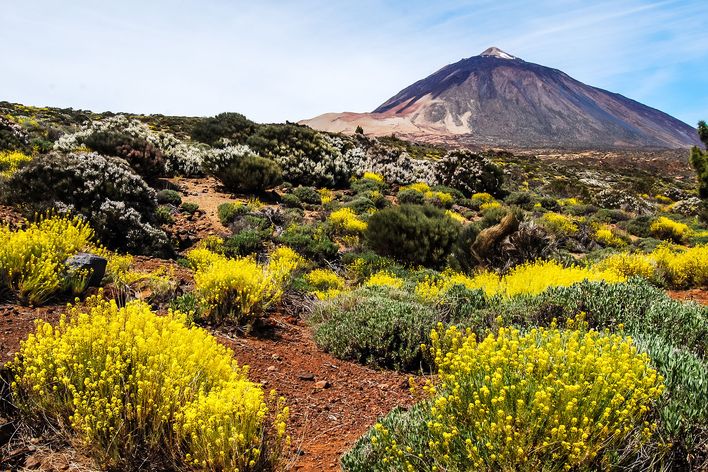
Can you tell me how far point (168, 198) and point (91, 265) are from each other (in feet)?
25.3

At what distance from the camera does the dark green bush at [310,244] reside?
10.4 m

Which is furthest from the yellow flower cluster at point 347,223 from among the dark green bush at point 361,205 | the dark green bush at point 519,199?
the dark green bush at point 519,199

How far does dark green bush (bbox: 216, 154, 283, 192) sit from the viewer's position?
48.6 feet

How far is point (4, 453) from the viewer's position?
2488 mm

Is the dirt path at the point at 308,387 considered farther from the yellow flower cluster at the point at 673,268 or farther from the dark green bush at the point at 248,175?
the dark green bush at the point at 248,175

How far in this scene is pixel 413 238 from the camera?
419 inches

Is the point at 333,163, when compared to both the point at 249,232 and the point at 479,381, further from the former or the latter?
the point at 479,381

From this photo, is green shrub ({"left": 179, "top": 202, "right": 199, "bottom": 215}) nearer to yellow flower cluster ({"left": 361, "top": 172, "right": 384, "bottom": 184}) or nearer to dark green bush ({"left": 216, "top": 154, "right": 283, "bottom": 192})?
dark green bush ({"left": 216, "top": 154, "right": 283, "bottom": 192})

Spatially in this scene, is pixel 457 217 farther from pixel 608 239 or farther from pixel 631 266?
pixel 631 266

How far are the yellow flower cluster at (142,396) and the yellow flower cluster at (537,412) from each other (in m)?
0.76

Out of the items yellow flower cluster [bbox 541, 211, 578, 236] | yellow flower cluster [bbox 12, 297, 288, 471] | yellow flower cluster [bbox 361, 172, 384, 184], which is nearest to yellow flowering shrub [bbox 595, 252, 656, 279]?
yellow flower cluster [bbox 541, 211, 578, 236]

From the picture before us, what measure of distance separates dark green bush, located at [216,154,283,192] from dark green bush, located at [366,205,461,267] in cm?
559

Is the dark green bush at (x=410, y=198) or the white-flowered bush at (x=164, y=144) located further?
the dark green bush at (x=410, y=198)

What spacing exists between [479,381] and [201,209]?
1133 cm
